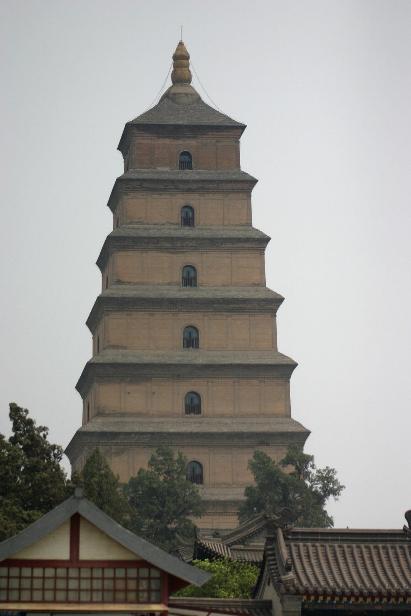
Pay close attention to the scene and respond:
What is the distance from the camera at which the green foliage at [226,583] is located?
34.9 meters

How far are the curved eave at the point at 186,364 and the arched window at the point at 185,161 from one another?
9.82 m

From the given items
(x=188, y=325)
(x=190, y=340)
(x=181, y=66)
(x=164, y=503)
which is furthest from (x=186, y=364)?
(x=181, y=66)

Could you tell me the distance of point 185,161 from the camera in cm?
6912

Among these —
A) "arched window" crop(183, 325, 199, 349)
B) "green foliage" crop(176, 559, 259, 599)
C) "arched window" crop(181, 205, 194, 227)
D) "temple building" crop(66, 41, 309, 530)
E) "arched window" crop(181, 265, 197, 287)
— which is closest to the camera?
"green foliage" crop(176, 559, 259, 599)

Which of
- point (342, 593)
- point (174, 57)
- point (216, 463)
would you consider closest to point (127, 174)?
point (174, 57)

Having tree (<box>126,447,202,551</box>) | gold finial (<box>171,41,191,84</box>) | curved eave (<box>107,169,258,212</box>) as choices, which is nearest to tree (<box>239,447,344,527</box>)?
tree (<box>126,447,202,551</box>)

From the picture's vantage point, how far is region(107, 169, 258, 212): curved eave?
6769cm

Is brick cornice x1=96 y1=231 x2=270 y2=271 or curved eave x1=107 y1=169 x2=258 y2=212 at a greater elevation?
curved eave x1=107 y1=169 x2=258 y2=212

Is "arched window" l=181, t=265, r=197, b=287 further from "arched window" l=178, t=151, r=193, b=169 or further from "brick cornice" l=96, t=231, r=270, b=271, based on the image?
"arched window" l=178, t=151, r=193, b=169

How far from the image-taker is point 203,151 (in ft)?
228

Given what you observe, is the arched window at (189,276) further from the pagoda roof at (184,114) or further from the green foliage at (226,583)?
the green foliage at (226,583)

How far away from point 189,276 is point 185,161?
6.35m

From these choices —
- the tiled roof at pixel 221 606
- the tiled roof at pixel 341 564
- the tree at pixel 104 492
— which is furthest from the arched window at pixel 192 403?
the tiled roof at pixel 221 606

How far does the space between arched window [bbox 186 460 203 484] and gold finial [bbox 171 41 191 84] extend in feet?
72.0
